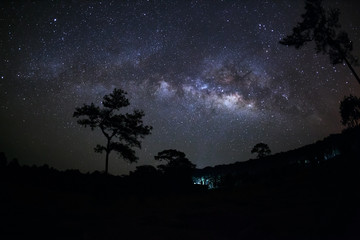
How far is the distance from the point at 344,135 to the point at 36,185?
106ft

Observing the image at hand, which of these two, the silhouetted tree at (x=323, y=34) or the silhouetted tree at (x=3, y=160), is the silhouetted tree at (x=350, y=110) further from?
the silhouetted tree at (x=3, y=160)

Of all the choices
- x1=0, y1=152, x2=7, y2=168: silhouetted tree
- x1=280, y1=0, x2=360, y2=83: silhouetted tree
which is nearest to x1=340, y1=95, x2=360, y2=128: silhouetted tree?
x1=280, y1=0, x2=360, y2=83: silhouetted tree

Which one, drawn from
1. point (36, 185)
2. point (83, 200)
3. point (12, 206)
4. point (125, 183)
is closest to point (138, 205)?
point (83, 200)

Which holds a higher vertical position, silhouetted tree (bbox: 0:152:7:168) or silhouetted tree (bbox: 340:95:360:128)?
silhouetted tree (bbox: 340:95:360:128)

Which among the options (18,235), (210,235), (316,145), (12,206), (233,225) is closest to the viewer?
(18,235)

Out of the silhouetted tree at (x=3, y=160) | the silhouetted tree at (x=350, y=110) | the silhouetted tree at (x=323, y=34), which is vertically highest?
the silhouetted tree at (x=323, y=34)

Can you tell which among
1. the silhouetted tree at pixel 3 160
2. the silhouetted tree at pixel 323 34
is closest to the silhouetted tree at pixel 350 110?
the silhouetted tree at pixel 323 34

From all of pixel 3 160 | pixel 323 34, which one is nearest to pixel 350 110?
pixel 323 34

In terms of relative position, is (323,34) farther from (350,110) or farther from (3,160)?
(3,160)

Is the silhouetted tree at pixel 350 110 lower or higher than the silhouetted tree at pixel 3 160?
higher

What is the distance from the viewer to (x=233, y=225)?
937 centimetres

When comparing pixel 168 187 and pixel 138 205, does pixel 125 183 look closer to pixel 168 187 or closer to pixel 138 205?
pixel 168 187

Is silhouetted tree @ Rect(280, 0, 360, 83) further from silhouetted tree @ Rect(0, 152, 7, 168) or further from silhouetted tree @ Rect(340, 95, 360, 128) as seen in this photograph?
silhouetted tree @ Rect(0, 152, 7, 168)

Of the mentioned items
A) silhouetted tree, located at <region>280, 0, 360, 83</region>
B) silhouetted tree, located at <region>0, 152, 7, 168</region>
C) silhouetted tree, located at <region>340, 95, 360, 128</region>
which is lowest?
silhouetted tree, located at <region>0, 152, 7, 168</region>
